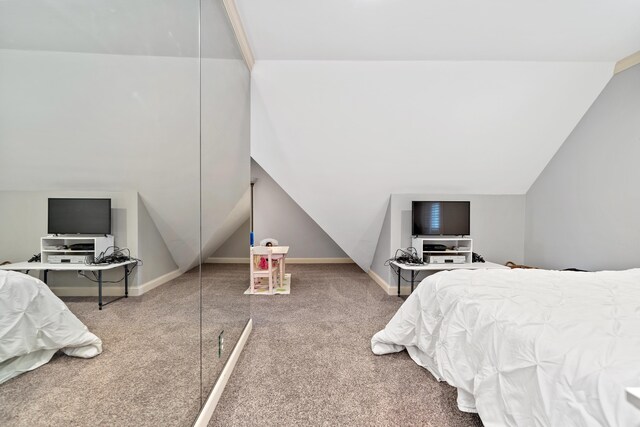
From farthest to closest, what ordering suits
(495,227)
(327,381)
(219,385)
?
(495,227)
(327,381)
(219,385)

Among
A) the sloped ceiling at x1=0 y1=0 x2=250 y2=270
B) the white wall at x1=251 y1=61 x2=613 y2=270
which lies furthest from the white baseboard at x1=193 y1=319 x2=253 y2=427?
the white wall at x1=251 y1=61 x2=613 y2=270

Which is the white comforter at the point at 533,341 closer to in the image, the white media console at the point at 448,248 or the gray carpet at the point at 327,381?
the gray carpet at the point at 327,381

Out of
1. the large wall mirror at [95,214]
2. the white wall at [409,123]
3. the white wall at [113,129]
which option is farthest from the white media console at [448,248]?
the large wall mirror at [95,214]

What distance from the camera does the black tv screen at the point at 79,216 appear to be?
0.54 metres

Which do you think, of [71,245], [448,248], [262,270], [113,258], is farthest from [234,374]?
[448,248]

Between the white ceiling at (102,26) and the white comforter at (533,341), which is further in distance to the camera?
the white comforter at (533,341)

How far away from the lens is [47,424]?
0.58 metres

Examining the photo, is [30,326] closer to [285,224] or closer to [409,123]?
[409,123]

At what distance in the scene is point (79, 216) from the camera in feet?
1.96

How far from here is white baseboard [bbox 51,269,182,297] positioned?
592 millimetres

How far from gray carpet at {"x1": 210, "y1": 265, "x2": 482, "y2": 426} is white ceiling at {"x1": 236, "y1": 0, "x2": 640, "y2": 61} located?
2.39 m

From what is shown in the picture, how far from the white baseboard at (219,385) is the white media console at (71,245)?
115 cm

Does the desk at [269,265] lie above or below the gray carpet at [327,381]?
above

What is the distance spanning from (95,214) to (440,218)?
3710mm
